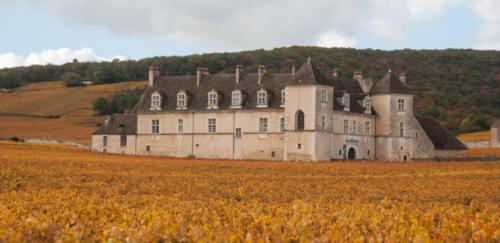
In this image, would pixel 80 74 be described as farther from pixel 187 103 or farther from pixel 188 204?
pixel 188 204

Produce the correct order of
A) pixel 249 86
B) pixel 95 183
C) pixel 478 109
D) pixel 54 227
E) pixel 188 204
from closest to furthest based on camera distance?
pixel 54 227, pixel 188 204, pixel 95 183, pixel 249 86, pixel 478 109

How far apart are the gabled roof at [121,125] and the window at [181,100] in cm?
622

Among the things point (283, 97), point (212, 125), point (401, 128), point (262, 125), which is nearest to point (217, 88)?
point (212, 125)

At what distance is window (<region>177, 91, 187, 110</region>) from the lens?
8644 cm

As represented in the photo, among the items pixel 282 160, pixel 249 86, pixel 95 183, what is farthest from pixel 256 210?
pixel 249 86

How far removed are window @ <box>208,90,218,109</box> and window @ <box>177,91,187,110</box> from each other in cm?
286

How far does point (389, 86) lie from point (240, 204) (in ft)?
197

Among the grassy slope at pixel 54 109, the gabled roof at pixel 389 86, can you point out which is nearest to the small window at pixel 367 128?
the gabled roof at pixel 389 86

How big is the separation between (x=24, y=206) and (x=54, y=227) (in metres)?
8.64

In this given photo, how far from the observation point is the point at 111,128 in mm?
91000

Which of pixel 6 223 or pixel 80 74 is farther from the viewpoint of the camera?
pixel 80 74

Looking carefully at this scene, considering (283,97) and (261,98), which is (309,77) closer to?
(283,97)

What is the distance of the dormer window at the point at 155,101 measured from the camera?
8775 cm

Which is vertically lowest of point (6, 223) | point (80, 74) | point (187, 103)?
point (6, 223)
